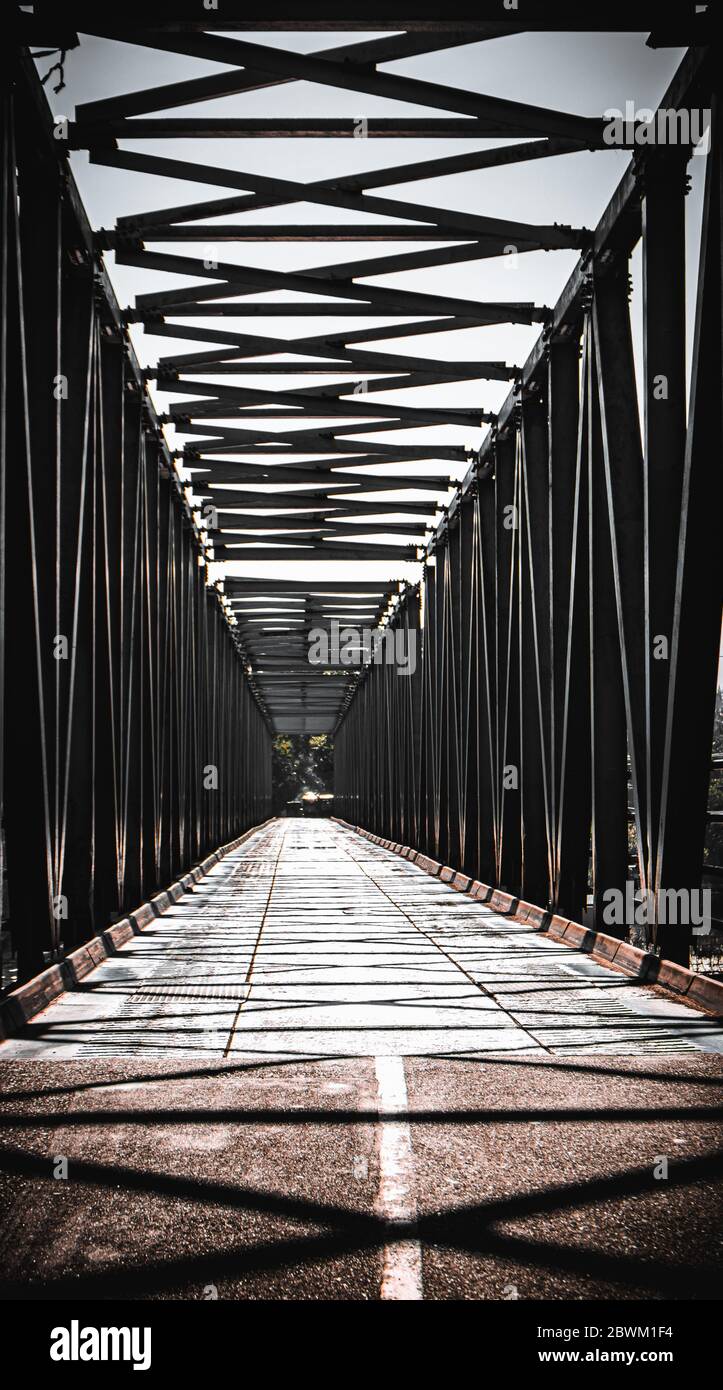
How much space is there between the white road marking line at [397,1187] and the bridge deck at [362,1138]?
1cm

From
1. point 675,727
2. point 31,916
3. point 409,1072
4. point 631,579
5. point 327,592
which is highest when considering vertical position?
point 327,592

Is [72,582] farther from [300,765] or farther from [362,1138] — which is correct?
[300,765]

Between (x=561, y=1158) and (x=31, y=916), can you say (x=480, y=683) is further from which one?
(x=561, y=1158)

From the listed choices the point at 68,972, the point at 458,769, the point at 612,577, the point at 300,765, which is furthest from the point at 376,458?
the point at 300,765

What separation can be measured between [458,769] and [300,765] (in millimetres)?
102318

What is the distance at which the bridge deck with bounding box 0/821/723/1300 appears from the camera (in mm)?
3410

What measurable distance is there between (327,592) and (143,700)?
51.0 ft

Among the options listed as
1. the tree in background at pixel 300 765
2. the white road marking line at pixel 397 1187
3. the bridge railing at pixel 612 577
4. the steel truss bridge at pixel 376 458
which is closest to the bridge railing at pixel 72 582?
the steel truss bridge at pixel 376 458

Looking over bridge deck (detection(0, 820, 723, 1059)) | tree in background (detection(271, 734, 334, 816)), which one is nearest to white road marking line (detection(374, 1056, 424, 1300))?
bridge deck (detection(0, 820, 723, 1059))

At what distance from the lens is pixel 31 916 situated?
770 centimetres

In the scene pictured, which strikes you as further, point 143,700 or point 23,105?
point 143,700

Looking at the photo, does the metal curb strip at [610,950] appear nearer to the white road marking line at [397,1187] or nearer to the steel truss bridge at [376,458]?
the steel truss bridge at [376,458]

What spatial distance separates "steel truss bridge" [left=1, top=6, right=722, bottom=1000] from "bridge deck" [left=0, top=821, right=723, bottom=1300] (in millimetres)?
1406
